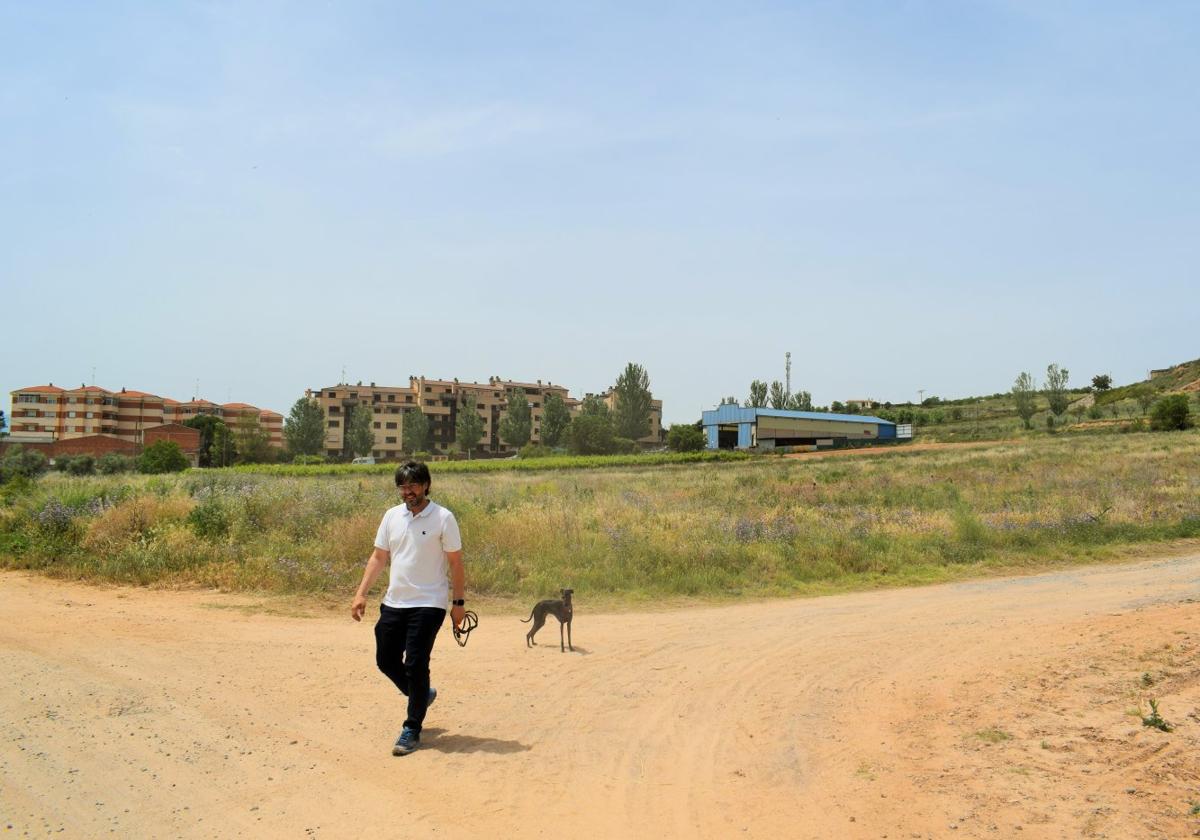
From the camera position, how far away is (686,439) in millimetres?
76438

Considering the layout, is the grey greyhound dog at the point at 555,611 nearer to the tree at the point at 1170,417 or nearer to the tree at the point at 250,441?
the tree at the point at 1170,417

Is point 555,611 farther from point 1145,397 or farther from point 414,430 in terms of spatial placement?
point 1145,397

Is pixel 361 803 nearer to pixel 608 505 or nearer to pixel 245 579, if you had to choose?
pixel 245 579

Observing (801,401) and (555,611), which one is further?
(801,401)

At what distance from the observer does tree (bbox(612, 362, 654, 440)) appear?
107 metres

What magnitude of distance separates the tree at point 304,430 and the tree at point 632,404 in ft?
122

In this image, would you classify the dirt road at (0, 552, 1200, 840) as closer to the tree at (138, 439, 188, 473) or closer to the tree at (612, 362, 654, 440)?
the tree at (138, 439, 188, 473)

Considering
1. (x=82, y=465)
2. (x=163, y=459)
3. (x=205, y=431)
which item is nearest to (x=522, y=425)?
(x=205, y=431)

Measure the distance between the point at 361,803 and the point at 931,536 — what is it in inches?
570

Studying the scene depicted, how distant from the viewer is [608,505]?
20047 mm

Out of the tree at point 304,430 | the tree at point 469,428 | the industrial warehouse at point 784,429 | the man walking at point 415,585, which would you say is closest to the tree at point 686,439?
the industrial warehouse at point 784,429

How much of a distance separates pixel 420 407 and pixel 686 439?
48.6 metres

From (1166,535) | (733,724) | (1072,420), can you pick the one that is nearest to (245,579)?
(733,724)

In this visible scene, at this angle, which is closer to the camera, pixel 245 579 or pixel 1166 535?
pixel 245 579
